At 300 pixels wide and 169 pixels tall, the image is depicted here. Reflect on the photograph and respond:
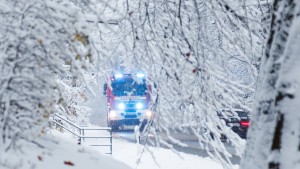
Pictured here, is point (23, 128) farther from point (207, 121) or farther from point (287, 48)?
point (287, 48)

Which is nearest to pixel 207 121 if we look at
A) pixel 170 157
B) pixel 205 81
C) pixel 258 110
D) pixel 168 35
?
pixel 205 81

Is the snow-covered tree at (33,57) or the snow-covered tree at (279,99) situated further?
the snow-covered tree at (33,57)

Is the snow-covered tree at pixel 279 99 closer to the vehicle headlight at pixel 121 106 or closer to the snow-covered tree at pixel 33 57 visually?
the snow-covered tree at pixel 33 57

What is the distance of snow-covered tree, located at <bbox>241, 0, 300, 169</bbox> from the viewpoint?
3.28 meters

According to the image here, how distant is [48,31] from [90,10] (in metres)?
0.59

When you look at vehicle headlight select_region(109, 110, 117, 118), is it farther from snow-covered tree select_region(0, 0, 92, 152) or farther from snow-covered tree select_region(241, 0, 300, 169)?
snow-covered tree select_region(241, 0, 300, 169)

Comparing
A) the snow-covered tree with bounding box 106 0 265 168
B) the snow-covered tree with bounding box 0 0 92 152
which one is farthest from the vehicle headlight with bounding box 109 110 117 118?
the snow-covered tree with bounding box 0 0 92 152

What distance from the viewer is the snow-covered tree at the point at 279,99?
3277mm

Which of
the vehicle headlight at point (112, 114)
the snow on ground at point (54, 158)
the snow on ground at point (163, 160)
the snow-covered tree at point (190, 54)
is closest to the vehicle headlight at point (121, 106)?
the vehicle headlight at point (112, 114)

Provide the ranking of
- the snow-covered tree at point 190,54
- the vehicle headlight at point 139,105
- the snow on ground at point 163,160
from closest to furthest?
the snow-covered tree at point 190,54 → the snow on ground at point 163,160 → the vehicle headlight at point 139,105

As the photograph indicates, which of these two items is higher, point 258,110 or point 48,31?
point 48,31

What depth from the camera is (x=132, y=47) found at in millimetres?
6398

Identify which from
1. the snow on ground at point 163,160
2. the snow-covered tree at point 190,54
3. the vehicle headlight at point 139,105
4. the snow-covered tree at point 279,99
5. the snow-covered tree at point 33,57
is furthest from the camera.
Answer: the vehicle headlight at point 139,105

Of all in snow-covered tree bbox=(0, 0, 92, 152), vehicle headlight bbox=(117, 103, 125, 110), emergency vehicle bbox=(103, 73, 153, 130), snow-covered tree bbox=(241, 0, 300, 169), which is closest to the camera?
snow-covered tree bbox=(241, 0, 300, 169)
